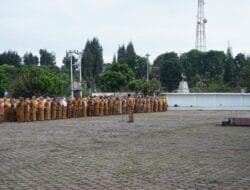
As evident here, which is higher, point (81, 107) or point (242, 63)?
point (242, 63)

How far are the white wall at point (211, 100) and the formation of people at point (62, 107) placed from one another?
34.0ft

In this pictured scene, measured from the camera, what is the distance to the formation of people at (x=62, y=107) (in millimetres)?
31641

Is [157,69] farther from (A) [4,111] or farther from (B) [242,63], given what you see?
(A) [4,111]

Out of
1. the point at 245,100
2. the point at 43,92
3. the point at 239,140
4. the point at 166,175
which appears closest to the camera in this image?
the point at 166,175

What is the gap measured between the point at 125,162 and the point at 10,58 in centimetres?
11591

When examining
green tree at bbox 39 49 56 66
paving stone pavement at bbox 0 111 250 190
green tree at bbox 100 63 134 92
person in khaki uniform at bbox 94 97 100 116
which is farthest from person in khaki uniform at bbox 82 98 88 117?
green tree at bbox 39 49 56 66

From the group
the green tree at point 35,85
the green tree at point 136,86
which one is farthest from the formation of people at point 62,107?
the green tree at point 136,86

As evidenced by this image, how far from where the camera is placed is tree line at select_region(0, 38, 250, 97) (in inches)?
2842

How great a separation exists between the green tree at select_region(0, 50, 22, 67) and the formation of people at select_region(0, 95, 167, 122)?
81.2m

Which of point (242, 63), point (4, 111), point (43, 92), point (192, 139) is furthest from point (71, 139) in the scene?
point (242, 63)

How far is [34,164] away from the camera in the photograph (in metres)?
12.2

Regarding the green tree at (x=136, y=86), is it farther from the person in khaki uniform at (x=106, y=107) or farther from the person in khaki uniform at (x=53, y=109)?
the person in khaki uniform at (x=53, y=109)

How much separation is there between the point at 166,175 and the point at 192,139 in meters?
8.17

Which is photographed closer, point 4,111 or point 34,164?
point 34,164
